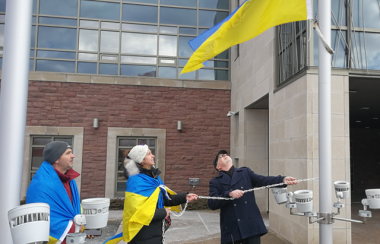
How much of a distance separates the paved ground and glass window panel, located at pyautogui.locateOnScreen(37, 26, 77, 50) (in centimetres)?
619

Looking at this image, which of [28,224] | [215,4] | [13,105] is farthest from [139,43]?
[28,224]

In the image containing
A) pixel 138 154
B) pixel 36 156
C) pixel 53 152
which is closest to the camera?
pixel 53 152

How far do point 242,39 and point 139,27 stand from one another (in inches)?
338

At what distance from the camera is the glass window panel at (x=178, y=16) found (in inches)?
473

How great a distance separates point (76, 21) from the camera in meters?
11.5

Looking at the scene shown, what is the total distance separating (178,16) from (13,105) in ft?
33.9

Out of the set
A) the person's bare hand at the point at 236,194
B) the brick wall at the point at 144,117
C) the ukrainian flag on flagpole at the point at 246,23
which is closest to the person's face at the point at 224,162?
the person's bare hand at the point at 236,194

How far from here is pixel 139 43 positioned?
1183cm

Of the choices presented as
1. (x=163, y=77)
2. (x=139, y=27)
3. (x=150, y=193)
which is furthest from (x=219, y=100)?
(x=150, y=193)

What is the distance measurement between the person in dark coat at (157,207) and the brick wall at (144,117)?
7655mm

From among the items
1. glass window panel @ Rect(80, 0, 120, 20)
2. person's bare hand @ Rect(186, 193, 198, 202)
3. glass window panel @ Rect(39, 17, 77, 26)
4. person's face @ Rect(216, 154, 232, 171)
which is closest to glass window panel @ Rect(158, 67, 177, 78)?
glass window panel @ Rect(80, 0, 120, 20)

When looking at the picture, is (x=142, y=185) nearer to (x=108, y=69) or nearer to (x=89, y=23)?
(x=108, y=69)

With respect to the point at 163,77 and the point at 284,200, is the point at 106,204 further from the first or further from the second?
the point at 163,77

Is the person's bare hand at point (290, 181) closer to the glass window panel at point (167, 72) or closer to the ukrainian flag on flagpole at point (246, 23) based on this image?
the ukrainian flag on flagpole at point (246, 23)
